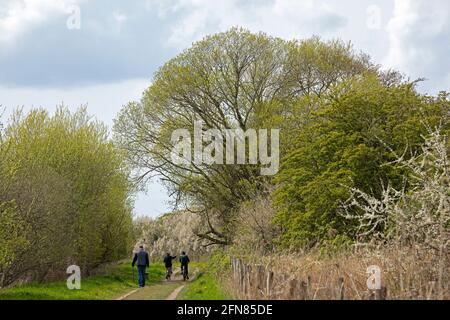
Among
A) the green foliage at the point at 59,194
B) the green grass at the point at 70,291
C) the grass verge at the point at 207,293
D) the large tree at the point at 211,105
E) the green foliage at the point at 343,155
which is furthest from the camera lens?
the large tree at the point at 211,105

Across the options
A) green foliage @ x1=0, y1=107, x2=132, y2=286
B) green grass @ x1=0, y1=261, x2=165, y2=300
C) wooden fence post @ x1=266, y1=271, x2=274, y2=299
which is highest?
green foliage @ x1=0, y1=107, x2=132, y2=286

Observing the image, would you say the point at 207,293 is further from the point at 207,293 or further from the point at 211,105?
the point at 211,105

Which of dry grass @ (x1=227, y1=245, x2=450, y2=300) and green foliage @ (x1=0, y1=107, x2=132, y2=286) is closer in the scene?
dry grass @ (x1=227, y1=245, x2=450, y2=300)

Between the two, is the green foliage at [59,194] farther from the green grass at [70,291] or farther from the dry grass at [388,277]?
the dry grass at [388,277]

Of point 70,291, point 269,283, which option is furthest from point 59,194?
point 269,283

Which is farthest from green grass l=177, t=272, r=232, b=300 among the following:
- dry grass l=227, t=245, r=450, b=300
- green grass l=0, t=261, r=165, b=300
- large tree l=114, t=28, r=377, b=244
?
large tree l=114, t=28, r=377, b=244

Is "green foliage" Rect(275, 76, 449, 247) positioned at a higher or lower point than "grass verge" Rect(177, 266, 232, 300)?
higher

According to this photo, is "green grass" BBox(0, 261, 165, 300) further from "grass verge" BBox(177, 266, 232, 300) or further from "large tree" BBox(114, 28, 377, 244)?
"large tree" BBox(114, 28, 377, 244)

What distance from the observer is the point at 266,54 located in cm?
4228

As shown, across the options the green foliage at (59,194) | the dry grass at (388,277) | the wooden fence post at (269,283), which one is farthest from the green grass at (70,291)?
the wooden fence post at (269,283)

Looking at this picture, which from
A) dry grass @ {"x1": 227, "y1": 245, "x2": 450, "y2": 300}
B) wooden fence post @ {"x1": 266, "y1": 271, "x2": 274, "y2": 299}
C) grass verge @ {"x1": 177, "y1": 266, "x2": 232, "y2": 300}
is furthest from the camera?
grass verge @ {"x1": 177, "y1": 266, "x2": 232, "y2": 300}

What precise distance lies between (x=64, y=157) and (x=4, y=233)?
1006 cm

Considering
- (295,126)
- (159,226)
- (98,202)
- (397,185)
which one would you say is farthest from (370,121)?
(159,226)

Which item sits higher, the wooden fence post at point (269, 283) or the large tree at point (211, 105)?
the large tree at point (211, 105)
